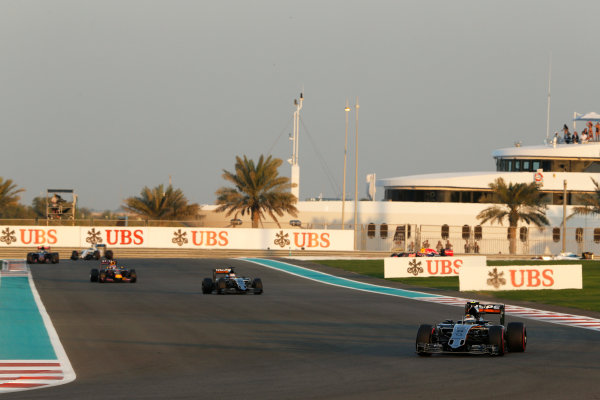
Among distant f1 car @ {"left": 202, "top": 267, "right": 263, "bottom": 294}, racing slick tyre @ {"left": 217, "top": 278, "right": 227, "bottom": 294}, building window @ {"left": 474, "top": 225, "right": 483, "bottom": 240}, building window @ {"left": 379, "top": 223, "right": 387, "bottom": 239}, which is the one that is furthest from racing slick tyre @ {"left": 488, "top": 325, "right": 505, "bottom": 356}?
building window @ {"left": 474, "top": 225, "right": 483, "bottom": 240}

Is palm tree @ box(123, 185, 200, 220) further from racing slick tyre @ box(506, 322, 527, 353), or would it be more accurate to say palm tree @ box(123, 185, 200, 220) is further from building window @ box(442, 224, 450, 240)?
racing slick tyre @ box(506, 322, 527, 353)

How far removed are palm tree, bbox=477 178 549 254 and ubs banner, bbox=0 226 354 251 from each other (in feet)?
48.3

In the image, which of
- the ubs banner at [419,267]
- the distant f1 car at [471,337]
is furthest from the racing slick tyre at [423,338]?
the ubs banner at [419,267]

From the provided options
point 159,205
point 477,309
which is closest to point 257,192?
point 159,205

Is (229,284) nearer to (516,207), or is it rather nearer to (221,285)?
(221,285)

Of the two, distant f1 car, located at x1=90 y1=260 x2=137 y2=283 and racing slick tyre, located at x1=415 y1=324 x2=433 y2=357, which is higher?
distant f1 car, located at x1=90 y1=260 x2=137 y2=283

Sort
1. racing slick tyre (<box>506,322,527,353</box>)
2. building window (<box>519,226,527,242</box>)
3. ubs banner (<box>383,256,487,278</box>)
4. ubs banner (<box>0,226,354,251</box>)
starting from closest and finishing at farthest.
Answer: racing slick tyre (<box>506,322,527,353</box>)
ubs banner (<box>383,256,487,278</box>)
ubs banner (<box>0,226,354,251</box>)
building window (<box>519,226,527,242</box>)

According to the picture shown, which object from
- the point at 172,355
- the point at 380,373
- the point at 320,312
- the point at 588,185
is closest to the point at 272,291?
the point at 320,312

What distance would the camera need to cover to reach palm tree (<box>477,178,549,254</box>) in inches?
3191

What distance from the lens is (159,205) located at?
86938 mm

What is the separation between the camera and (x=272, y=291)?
120 feet

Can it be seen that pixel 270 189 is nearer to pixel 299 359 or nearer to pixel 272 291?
pixel 272 291

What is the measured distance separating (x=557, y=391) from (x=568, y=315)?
1529 cm

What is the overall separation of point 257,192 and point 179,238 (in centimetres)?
1142
